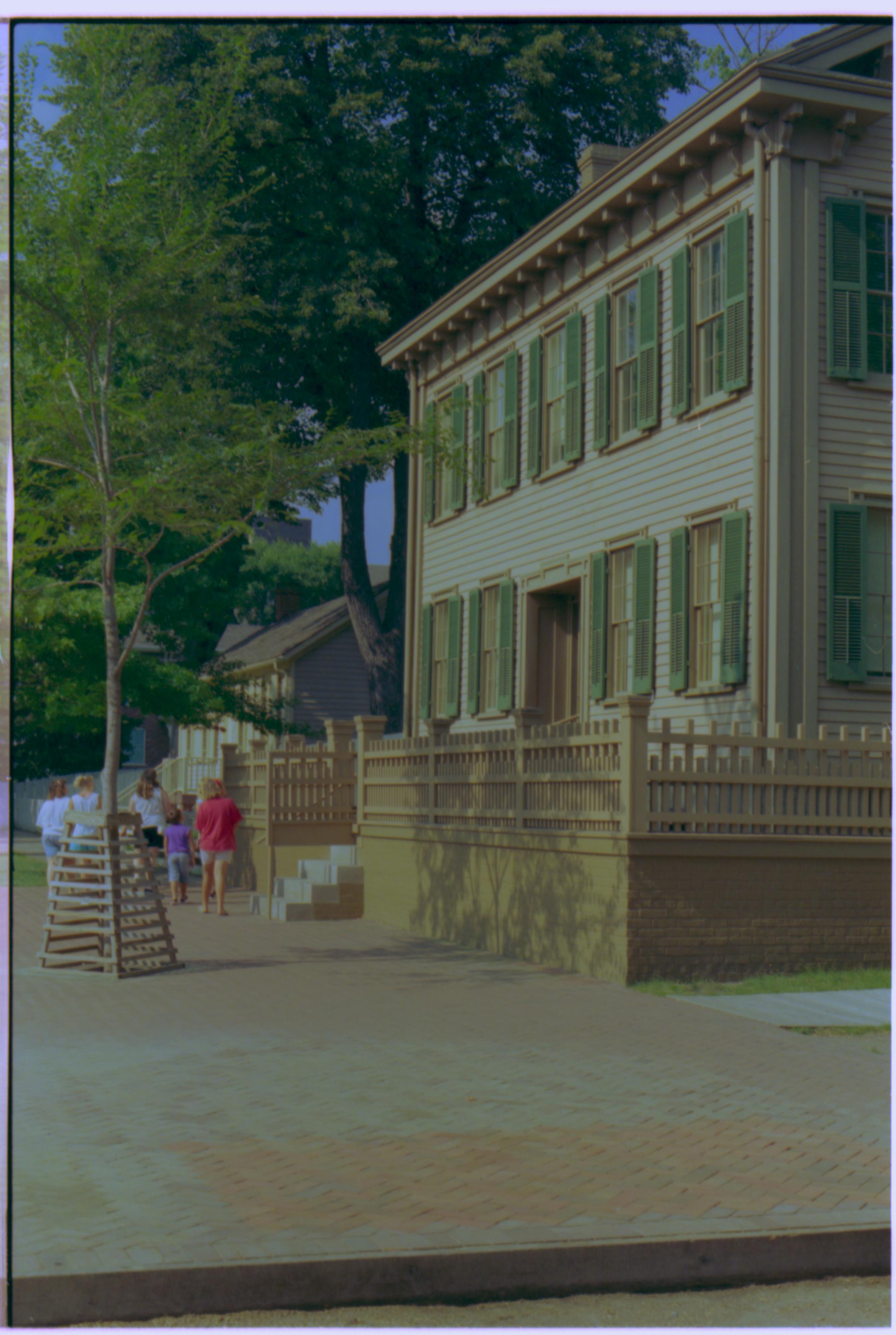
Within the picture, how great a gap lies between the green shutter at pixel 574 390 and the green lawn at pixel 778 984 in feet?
27.2

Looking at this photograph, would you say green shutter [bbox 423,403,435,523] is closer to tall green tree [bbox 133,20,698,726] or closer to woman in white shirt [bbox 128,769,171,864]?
tall green tree [bbox 133,20,698,726]

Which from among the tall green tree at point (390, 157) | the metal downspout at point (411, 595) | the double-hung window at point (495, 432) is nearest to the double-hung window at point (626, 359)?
the tall green tree at point (390, 157)

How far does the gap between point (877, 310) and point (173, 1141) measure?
12.0 metres

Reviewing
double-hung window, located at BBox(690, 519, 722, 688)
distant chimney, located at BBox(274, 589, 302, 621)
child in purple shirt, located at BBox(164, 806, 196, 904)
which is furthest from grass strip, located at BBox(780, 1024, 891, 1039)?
distant chimney, located at BBox(274, 589, 302, 621)

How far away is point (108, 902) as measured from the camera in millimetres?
13227

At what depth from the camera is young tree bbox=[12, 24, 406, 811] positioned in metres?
13.2

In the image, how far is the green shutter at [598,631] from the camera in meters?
18.4

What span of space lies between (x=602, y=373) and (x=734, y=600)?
4.50 meters

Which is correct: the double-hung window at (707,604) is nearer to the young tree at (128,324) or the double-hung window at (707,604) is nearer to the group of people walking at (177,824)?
the young tree at (128,324)

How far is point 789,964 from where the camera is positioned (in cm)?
1313

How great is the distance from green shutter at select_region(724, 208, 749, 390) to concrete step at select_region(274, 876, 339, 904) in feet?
26.8

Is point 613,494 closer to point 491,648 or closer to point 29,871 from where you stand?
point 491,648

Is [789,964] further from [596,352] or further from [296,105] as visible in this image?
[296,105]

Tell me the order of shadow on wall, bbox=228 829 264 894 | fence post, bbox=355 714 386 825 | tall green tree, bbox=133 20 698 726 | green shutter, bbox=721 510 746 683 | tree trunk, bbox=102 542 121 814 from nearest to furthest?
1. tree trunk, bbox=102 542 121 814
2. green shutter, bbox=721 510 746 683
3. fence post, bbox=355 714 386 825
4. tall green tree, bbox=133 20 698 726
5. shadow on wall, bbox=228 829 264 894
